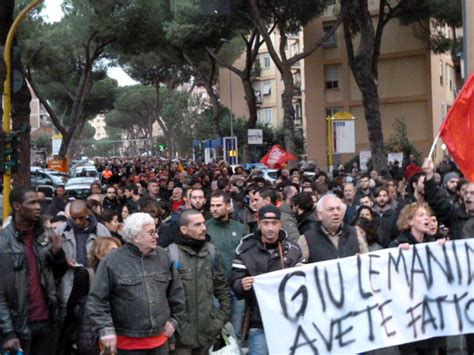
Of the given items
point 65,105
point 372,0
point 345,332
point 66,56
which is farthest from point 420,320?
point 65,105

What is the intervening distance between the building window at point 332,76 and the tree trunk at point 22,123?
2285 centimetres

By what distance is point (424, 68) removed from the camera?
118 ft

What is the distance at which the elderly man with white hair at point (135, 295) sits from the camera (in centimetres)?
484

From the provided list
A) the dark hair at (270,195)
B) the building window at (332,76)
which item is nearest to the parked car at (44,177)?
the building window at (332,76)

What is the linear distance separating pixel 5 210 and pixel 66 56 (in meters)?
27.4

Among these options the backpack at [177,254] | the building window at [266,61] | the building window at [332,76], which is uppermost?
the building window at [266,61]

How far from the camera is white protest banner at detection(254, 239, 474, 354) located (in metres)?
5.33

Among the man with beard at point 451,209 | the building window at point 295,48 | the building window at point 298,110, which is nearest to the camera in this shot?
Answer: the man with beard at point 451,209

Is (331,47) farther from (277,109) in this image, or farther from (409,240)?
(409,240)

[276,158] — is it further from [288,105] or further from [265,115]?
[265,115]

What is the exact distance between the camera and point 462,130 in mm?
7414

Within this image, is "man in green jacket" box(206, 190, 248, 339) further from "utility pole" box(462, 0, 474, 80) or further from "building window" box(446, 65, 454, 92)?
"building window" box(446, 65, 454, 92)

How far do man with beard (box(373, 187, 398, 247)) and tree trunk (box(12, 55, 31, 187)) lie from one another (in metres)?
9.09

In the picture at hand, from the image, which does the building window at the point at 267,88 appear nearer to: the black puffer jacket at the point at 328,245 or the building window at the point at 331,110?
the building window at the point at 331,110
